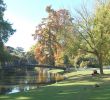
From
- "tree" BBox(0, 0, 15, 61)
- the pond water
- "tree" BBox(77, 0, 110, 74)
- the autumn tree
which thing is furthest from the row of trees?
the autumn tree

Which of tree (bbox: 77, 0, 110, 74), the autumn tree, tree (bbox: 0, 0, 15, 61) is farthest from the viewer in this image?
the autumn tree

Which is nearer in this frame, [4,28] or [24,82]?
[24,82]

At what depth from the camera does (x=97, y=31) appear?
1877 inches

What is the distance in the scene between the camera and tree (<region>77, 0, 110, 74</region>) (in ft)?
155

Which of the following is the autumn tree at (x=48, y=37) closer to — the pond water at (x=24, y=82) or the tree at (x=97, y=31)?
the pond water at (x=24, y=82)

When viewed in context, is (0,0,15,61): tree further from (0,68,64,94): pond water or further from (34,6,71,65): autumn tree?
(34,6,71,65): autumn tree

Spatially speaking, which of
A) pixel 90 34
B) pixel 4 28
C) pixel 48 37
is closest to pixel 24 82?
pixel 90 34

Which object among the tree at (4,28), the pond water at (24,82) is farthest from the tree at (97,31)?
the tree at (4,28)

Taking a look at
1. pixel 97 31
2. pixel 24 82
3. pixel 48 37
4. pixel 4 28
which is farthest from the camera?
pixel 48 37

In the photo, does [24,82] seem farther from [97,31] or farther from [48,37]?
[48,37]

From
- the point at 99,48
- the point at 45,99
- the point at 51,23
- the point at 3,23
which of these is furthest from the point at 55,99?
the point at 51,23

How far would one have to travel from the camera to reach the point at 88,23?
161 ft

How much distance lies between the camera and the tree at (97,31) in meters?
47.3

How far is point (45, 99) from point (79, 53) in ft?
94.0
